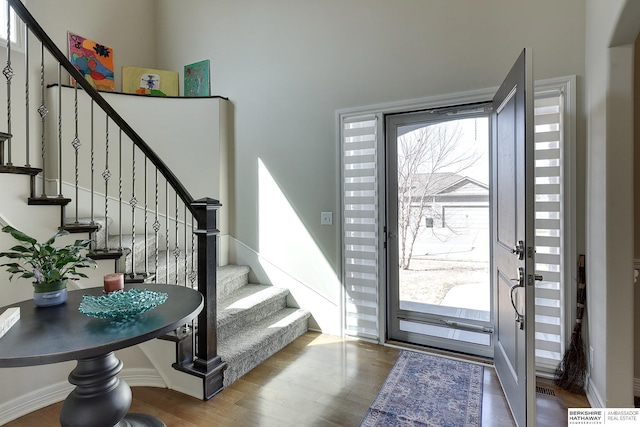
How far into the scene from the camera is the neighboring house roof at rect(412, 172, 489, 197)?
9.31ft

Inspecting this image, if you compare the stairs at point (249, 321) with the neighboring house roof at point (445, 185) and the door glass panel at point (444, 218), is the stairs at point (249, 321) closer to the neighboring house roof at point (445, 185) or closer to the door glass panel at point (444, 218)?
the door glass panel at point (444, 218)

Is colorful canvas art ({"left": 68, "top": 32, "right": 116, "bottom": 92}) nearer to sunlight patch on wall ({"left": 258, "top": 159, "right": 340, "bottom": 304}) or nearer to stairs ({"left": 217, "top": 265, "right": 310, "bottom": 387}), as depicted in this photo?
sunlight patch on wall ({"left": 258, "top": 159, "right": 340, "bottom": 304})

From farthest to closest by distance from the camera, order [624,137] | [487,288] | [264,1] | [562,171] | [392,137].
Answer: [264,1] < [392,137] < [487,288] < [562,171] < [624,137]

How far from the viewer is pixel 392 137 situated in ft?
10.2

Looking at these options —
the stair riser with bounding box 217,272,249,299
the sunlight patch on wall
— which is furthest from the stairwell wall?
the sunlight patch on wall

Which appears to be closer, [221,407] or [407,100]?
[221,407]

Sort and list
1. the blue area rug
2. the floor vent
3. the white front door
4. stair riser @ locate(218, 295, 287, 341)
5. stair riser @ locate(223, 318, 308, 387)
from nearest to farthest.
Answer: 1. the white front door
2. the blue area rug
3. the floor vent
4. stair riser @ locate(223, 318, 308, 387)
5. stair riser @ locate(218, 295, 287, 341)

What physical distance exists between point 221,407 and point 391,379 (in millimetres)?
1195

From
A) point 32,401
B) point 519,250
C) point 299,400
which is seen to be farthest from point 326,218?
point 32,401

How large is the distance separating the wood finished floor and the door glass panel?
0.61m

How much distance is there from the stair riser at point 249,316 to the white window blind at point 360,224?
0.70 metres

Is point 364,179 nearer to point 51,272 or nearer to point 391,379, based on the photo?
point 391,379

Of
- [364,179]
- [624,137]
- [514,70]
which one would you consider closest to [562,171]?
[624,137]

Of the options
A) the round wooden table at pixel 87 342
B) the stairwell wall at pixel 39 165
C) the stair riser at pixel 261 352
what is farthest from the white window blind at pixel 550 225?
the stairwell wall at pixel 39 165
